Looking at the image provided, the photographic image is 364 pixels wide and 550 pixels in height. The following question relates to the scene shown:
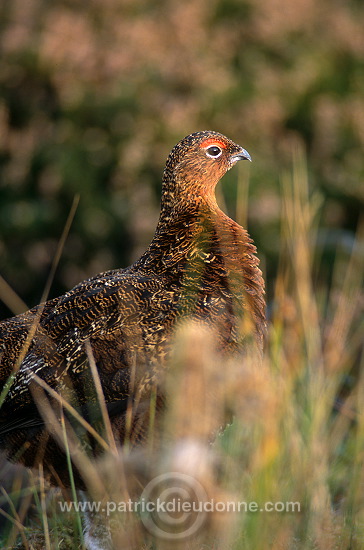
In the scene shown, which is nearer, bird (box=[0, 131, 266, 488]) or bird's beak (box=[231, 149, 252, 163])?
bird (box=[0, 131, 266, 488])

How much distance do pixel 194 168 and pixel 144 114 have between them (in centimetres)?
563

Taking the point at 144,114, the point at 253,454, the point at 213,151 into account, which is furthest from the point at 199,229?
the point at 144,114

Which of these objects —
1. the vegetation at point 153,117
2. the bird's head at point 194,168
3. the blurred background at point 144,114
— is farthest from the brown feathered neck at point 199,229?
the blurred background at point 144,114

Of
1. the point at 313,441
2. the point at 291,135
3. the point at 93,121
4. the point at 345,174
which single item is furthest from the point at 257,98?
the point at 313,441

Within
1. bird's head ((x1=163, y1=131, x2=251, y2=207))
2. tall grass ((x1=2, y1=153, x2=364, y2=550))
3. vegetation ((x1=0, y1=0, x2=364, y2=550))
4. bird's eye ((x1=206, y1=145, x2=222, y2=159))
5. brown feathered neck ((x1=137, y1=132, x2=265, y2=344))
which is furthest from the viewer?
vegetation ((x1=0, y1=0, x2=364, y2=550))

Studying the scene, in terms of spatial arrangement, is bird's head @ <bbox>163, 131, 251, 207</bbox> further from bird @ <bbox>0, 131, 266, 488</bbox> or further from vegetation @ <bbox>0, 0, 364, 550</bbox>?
vegetation @ <bbox>0, 0, 364, 550</bbox>

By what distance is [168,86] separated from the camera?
10.2m

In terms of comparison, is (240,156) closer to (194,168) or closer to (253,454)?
(194,168)

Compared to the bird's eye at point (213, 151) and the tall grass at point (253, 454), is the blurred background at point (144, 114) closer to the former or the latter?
the bird's eye at point (213, 151)

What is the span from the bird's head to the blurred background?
3829mm

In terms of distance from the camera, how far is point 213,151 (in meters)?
4.18

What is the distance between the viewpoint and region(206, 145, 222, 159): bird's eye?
13.6ft

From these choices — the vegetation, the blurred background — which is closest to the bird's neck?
the vegetation

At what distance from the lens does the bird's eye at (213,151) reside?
163 inches
